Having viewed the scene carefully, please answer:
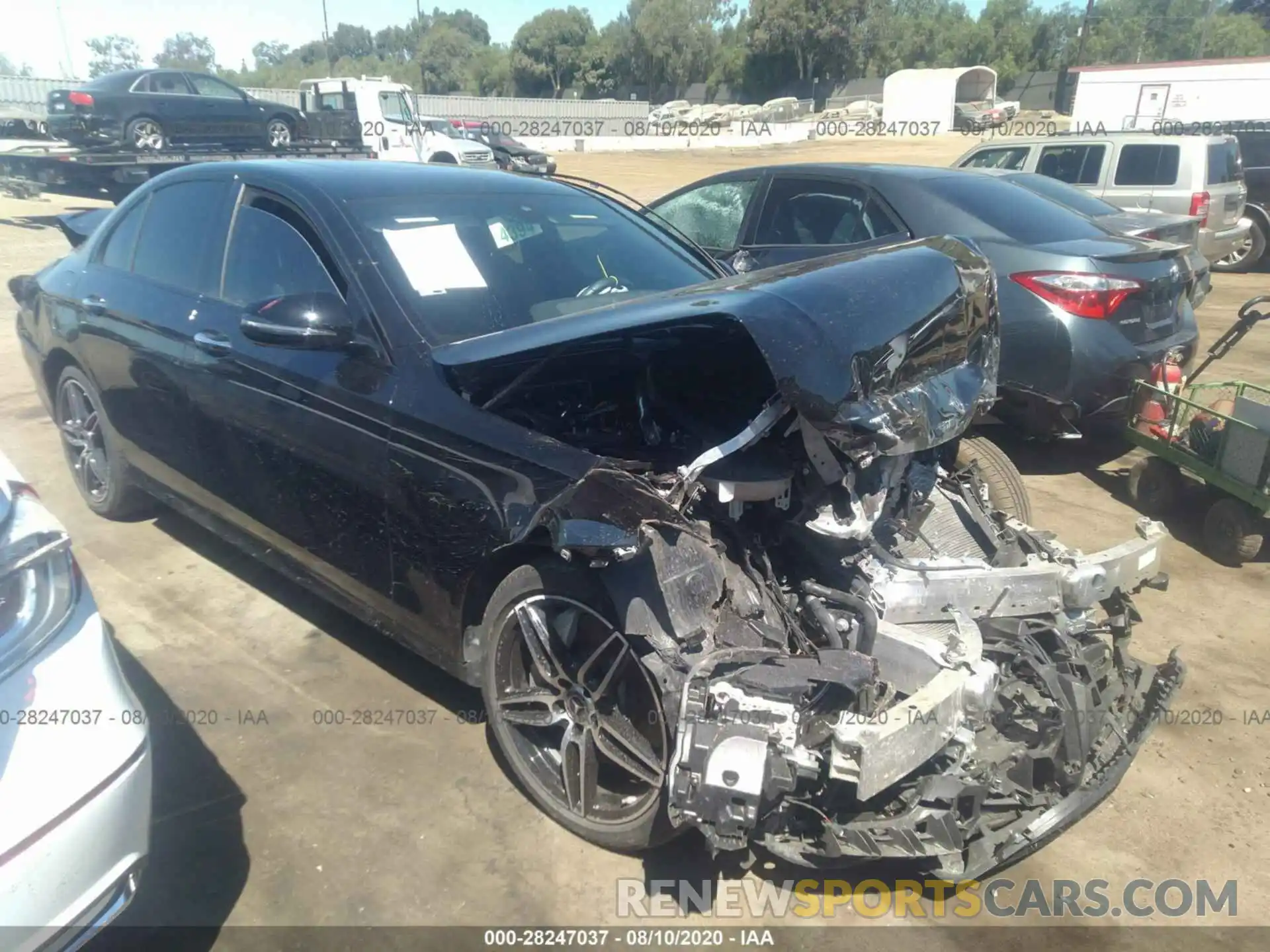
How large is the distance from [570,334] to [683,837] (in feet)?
5.02

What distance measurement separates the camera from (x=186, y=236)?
12.6ft

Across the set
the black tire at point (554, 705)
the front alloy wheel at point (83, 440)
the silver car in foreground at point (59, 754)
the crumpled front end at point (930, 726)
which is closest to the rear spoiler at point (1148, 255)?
the crumpled front end at point (930, 726)

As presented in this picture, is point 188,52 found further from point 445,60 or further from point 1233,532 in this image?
point 1233,532

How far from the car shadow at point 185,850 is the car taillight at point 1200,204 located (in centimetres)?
1171

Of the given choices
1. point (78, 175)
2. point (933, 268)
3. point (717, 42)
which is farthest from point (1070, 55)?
point (933, 268)

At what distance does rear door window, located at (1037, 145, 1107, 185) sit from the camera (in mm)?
11117

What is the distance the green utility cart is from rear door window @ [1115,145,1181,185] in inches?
264

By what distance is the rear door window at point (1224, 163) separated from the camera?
10953 millimetres

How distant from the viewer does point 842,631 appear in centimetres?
260

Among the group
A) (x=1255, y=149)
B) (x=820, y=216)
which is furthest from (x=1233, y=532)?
(x=1255, y=149)

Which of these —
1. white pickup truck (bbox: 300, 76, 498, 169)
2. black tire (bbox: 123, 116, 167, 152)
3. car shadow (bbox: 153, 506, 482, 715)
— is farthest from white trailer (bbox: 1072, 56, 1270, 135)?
car shadow (bbox: 153, 506, 482, 715)

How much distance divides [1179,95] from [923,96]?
26.4 m

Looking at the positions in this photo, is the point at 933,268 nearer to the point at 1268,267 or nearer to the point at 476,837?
the point at 476,837

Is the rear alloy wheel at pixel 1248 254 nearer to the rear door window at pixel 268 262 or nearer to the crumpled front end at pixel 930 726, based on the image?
the crumpled front end at pixel 930 726
